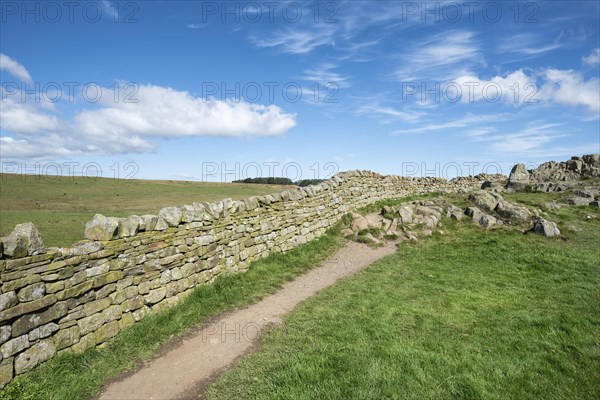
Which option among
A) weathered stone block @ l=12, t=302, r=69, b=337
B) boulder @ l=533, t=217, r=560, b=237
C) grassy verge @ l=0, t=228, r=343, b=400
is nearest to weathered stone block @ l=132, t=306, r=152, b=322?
grassy verge @ l=0, t=228, r=343, b=400

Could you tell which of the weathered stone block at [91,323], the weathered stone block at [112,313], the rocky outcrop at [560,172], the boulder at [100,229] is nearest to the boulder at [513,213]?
the rocky outcrop at [560,172]

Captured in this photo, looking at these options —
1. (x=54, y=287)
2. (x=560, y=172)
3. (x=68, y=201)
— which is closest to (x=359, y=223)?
(x=54, y=287)

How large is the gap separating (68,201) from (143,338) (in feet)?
135

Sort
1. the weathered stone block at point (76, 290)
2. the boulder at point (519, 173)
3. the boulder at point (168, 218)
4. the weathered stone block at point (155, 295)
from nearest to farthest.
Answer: the weathered stone block at point (76, 290) < the weathered stone block at point (155, 295) < the boulder at point (168, 218) < the boulder at point (519, 173)

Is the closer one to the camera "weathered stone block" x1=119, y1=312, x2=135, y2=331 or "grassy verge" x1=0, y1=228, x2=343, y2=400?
"grassy verge" x1=0, y1=228, x2=343, y2=400

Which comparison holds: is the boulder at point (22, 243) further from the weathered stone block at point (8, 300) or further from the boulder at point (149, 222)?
the boulder at point (149, 222)

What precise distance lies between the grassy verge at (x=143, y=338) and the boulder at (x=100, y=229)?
2.06m

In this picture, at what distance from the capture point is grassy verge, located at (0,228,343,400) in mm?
5473

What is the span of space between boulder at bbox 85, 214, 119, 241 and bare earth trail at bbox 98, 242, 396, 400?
8.74 feet

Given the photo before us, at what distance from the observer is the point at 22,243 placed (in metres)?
5.64

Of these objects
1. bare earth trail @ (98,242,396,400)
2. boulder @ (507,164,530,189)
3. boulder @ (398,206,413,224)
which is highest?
boulder @ (507,164,530,189)

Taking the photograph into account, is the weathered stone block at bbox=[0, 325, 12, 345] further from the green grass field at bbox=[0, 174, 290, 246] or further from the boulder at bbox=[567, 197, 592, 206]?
the boulder at bbox=[567, 197, 592, 206]

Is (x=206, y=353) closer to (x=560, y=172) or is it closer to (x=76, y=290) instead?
(x=76, y=290)

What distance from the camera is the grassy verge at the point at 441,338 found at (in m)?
5.54
